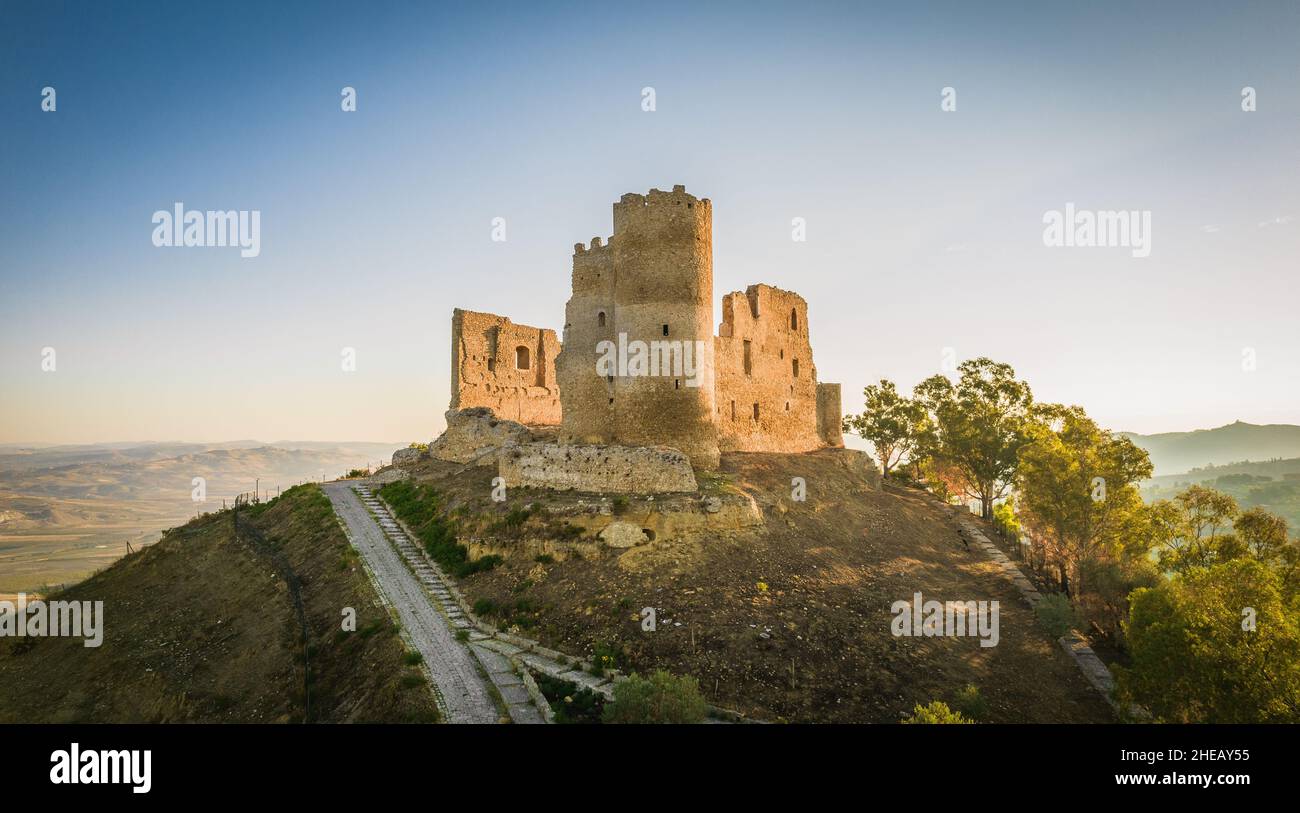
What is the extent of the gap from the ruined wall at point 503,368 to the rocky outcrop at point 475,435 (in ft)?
7.92

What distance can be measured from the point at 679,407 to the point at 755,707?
43.4ft

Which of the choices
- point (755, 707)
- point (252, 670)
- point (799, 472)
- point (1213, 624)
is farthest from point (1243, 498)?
point (252, 670)

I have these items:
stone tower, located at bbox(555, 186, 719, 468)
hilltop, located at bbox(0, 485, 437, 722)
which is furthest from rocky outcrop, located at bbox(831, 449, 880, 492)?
hilltop, located at bbox(0, 485, 437, 722)

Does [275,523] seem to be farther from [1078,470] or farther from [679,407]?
[1078,470]

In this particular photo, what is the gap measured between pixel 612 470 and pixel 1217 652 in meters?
16.4

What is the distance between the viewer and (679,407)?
2488 cm

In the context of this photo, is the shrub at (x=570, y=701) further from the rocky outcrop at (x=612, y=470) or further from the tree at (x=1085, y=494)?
the tree at (x=1085, y=494)

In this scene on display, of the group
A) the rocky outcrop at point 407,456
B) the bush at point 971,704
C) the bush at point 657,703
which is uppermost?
the rocky outcrop at point 407,456

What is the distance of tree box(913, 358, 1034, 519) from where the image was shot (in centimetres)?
3856

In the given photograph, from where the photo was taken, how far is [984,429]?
39375 mm

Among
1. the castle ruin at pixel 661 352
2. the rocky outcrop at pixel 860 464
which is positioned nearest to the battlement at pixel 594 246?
the castle ruin at pixel 661 352

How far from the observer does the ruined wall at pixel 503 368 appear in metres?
35.9

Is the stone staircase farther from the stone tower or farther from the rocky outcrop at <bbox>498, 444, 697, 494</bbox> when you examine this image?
the stone tower

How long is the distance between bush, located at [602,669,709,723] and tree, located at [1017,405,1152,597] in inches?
833
